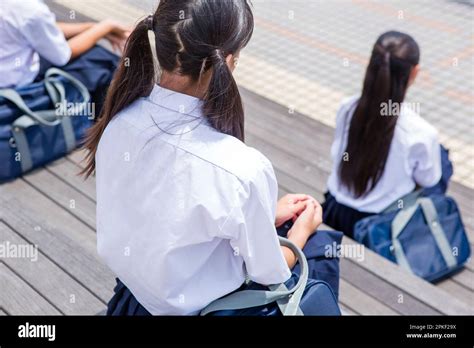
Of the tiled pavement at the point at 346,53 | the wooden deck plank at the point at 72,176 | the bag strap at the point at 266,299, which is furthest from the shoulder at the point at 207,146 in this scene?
the tiled pavement at the point at 346,53

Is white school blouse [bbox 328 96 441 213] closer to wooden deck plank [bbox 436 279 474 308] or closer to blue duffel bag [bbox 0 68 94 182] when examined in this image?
wooden deck plank [bbox 436 279 474 308]

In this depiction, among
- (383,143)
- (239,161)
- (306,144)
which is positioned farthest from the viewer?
(306,144)

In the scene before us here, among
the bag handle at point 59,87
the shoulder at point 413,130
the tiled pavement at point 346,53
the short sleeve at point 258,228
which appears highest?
the short sleeve at point 258,228

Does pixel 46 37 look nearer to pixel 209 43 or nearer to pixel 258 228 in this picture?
pixel 209 43

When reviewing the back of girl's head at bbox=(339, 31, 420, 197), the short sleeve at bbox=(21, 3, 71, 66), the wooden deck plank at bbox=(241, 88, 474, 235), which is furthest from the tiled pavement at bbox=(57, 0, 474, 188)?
the short sleeve at bbox=(21, 3, 71, 66)

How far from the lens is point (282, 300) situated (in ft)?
6.11

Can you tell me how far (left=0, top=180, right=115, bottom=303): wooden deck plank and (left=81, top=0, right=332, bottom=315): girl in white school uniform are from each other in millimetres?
783

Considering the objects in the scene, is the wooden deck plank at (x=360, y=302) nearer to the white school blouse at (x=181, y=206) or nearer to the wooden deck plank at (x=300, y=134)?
the white school blouse at (x=181, y=206)

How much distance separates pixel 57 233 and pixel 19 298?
37 cm

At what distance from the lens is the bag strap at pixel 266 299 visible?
1.81m

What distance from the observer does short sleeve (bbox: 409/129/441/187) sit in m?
3.29

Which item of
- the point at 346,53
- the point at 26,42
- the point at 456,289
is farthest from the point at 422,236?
the point at 346,53

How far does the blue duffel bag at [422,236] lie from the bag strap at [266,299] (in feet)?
4.46

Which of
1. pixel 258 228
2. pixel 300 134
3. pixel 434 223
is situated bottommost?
pixel 300 134
